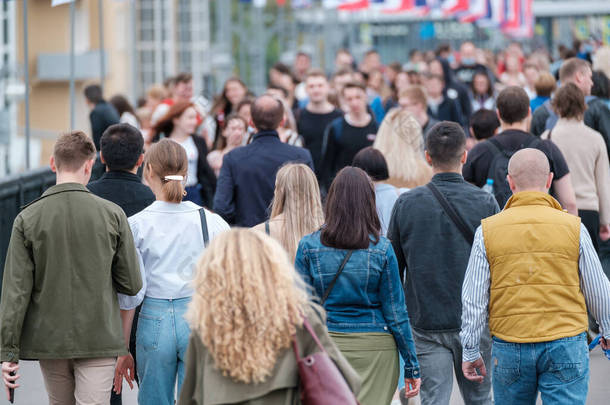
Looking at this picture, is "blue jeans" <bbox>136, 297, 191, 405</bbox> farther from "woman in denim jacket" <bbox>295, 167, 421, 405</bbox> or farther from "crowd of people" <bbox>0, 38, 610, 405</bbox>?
"woman in denim jacket" <bbox>295, 167, 421, 405</bbox>

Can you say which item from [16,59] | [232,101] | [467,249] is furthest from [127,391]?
[16,59]

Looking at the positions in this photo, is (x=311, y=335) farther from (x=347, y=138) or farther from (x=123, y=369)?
(x=347, y=138)

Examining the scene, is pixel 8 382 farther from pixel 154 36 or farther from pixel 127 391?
pixel 154 36

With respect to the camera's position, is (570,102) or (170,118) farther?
(170,118)

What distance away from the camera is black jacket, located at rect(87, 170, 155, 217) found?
20.8 feet

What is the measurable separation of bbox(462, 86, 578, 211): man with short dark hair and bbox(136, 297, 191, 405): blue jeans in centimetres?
280

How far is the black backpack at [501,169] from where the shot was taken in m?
7.51

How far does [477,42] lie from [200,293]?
4882 centimetres

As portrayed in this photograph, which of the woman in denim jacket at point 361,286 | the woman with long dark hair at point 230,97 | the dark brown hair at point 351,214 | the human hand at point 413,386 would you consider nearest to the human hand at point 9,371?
the woman in denim jacket at point 361,286

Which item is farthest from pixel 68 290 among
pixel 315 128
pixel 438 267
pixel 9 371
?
pixel 315 128

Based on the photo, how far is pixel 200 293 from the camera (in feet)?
12.8

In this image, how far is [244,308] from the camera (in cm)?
389

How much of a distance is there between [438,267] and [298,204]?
84cm

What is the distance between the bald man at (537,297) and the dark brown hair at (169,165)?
1621 millimetres
